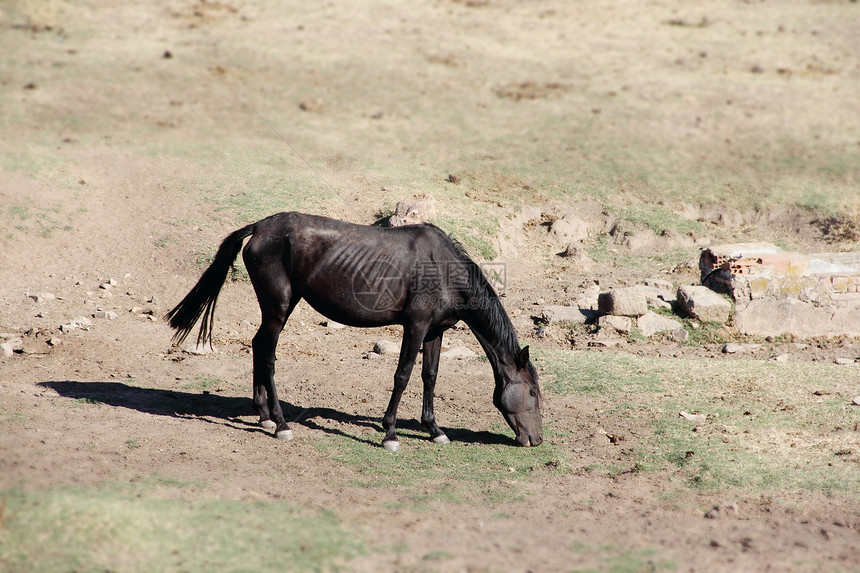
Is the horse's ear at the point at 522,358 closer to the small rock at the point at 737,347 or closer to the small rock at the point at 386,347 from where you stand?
the small rock at the point at 386,347

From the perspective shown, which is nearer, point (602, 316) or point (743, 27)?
point (602, 316)

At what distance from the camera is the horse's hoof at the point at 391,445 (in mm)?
7209

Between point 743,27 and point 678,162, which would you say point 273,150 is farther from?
point 743,27

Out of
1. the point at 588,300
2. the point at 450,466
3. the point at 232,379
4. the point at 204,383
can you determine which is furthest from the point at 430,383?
the point at 588,300

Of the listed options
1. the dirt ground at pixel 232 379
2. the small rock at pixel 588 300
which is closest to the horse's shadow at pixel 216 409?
the dirt ground at pixel 232 379

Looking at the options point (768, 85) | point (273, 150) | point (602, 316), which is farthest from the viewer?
point (768, 85)

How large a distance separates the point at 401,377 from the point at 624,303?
462 cm

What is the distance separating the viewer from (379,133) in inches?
669

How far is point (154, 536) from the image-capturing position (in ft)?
16.3

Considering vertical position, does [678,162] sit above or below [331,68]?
below

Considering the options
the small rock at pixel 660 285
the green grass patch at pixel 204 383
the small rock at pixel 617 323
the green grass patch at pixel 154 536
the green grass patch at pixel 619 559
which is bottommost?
the green grass patch at pixel 154 536

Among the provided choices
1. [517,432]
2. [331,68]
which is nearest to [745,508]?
[517,432]

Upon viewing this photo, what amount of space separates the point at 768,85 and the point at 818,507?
1707 cm

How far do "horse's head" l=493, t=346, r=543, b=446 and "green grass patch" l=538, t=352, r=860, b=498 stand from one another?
3.19 ft
